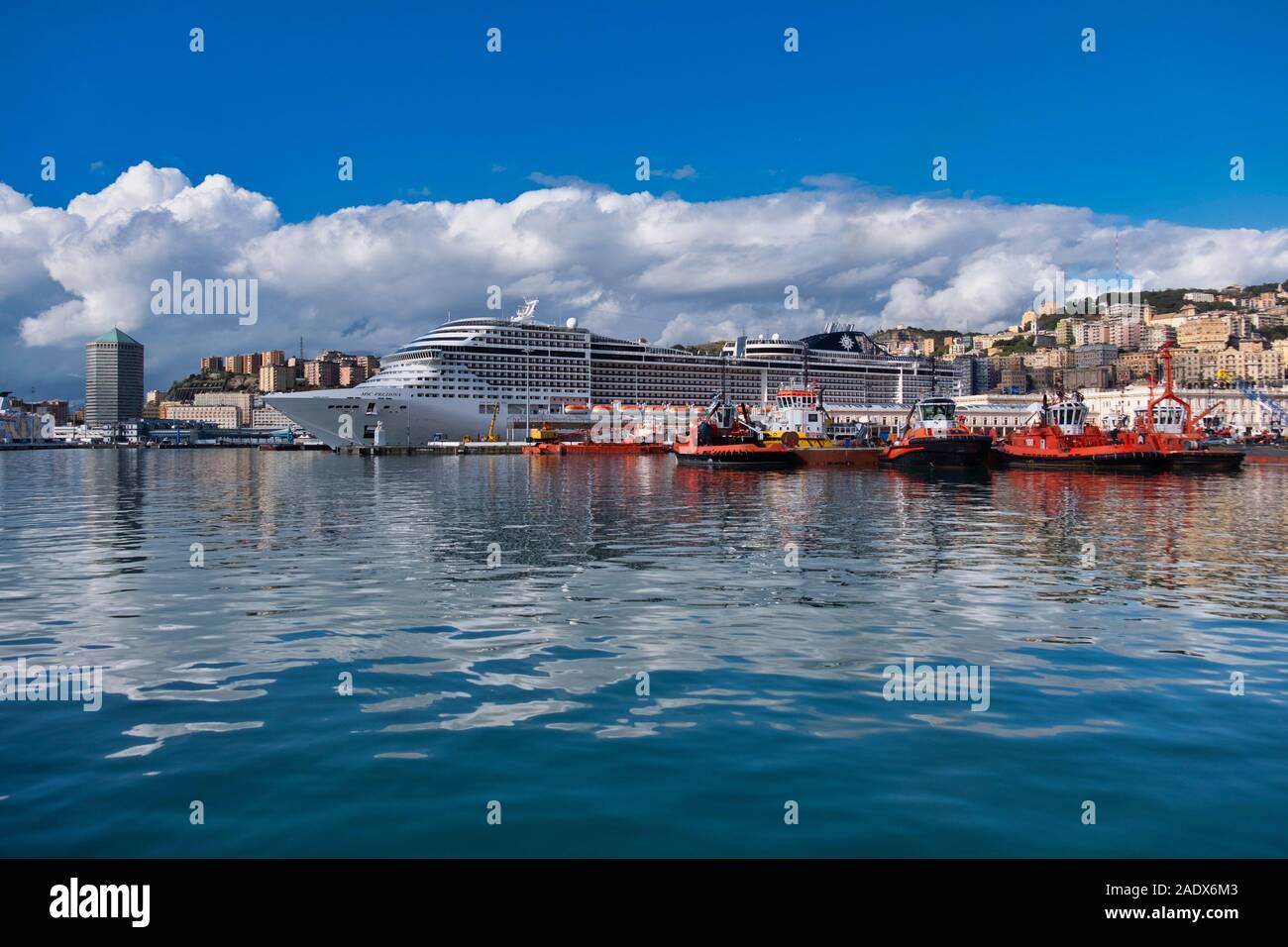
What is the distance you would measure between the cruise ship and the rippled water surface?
92.2 m

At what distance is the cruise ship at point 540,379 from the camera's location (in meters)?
114

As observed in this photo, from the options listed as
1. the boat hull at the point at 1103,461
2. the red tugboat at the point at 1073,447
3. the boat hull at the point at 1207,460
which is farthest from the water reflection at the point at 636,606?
the boat hull at the point at 1207,460

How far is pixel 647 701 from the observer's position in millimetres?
9562

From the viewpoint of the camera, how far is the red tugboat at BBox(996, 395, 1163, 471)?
2422 inches

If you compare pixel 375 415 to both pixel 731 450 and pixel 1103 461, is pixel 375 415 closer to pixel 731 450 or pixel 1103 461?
pixel 731 450

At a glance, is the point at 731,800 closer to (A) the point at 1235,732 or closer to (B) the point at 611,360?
(A) the point at 1235,732

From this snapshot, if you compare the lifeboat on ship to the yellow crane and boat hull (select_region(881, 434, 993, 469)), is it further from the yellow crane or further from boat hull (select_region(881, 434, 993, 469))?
the yellow crane

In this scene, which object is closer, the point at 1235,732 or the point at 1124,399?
the point at 1235,732

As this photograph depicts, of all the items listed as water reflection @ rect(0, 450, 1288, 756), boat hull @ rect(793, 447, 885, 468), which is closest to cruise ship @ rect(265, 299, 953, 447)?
boat hull @ rect(793, 447, 885, 468)

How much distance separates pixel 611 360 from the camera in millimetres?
135750

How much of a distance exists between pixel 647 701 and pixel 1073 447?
63.2m

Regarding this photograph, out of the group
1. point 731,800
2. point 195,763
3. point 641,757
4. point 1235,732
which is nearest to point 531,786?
point 641,757
